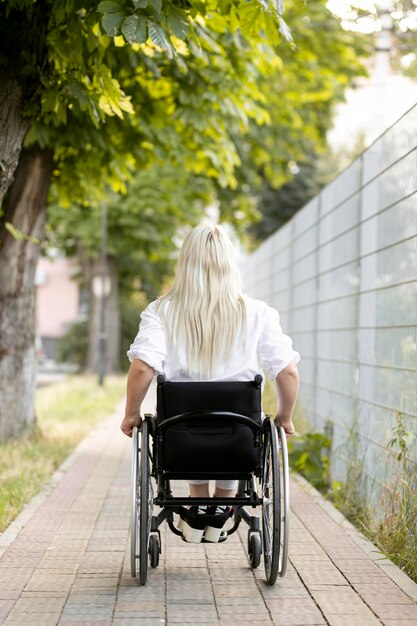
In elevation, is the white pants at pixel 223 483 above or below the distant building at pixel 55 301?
below

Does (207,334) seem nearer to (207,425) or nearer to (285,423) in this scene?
(207,425)

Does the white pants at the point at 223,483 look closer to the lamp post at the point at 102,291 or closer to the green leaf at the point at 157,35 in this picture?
the green leaf at the point at 157,35

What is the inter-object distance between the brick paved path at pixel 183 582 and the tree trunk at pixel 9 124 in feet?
7.55

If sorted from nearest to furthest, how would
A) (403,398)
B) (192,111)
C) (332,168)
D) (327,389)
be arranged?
1. (403,398)
2. (327,389)
3. (192,111)
4. (332,168)

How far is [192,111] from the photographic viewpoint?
10188 millimetres

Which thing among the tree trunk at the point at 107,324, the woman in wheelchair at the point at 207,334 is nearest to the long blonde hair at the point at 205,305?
the woman in wheelchair at the point at 207,334

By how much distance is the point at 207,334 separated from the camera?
5059 millimetres

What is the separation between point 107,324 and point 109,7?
82.0 ft

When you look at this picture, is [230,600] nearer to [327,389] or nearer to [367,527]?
[367,527]

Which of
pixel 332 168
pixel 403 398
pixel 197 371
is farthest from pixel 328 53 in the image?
pixel 332 168

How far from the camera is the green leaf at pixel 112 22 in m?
5.33

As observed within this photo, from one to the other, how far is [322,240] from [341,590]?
5376mm

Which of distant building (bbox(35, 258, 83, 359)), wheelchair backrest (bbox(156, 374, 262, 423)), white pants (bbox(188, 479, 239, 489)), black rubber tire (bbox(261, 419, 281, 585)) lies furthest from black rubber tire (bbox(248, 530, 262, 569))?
distant building (bbox(35, 258, 83, 359))

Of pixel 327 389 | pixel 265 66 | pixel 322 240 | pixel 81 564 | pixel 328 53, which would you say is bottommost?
pixel 81 564
